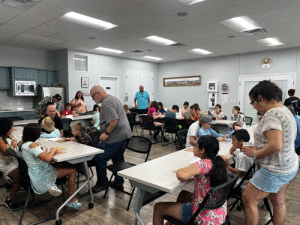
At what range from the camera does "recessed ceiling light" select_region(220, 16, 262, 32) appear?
16.4ft

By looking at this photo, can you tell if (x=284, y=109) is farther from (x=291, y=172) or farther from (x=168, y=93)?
(x=168, y=93)

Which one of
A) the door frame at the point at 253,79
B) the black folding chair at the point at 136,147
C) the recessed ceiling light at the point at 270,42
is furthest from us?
the door frame at the point at 253,79

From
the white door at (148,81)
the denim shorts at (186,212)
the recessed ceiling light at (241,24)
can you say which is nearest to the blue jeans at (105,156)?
the denim shorts at (186,212)

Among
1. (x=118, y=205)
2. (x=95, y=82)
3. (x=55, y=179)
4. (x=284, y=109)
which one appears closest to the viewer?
(x=284, y=109)

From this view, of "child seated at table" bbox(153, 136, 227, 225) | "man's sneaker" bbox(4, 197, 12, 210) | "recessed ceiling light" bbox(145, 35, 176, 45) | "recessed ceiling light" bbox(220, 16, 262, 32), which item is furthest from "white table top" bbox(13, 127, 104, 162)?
"recessed ceiling light" bbox(145, 35, 176, 45)

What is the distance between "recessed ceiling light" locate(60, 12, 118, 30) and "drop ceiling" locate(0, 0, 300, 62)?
19 cm

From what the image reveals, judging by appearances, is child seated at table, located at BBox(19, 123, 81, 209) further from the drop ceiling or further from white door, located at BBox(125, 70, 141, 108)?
white door, located at BBox(125, 70, 141, 108)

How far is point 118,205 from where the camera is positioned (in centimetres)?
289

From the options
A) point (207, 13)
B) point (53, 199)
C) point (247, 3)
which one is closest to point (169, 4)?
point (207, 13)

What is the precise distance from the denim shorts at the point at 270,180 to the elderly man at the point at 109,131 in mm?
1823

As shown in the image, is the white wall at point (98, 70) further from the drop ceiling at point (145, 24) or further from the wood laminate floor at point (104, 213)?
the wood laminate floor at point (104, 213)

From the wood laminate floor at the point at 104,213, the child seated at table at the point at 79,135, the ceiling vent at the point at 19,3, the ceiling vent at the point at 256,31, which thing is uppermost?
the ceiling vent at the point at 256,31

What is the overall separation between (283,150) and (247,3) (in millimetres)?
3247

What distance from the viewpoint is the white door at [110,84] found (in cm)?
921
